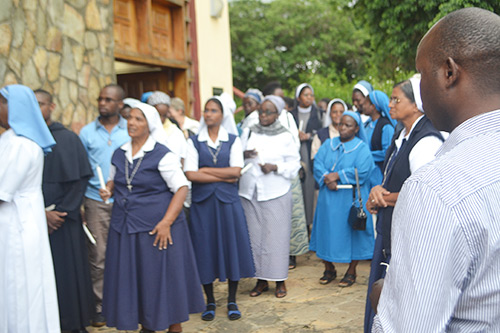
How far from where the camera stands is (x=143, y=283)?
4.13 metres

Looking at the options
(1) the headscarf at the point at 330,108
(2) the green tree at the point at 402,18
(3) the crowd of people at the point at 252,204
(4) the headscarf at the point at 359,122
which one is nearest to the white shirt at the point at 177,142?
(3) the crowd of people at the point at 252,204

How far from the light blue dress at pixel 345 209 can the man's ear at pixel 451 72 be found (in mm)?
4686

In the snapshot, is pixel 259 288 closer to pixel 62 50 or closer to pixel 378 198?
pixel 378 198

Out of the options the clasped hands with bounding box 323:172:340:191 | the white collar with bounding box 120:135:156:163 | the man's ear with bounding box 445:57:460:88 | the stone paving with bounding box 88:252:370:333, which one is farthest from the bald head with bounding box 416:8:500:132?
the clasped hands with bounding box 323:172:340:191

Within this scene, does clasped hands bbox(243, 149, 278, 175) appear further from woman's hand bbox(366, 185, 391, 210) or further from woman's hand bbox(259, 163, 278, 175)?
woman's hand bbox(366, 185, 391, 210)

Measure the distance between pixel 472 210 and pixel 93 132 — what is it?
4.58 m

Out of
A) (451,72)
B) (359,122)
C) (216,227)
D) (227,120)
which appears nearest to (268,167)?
(227,120)

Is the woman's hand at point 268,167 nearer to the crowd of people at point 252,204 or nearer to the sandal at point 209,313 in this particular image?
the crowd of people at point 252,204

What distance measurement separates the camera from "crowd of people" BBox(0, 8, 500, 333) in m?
1.09

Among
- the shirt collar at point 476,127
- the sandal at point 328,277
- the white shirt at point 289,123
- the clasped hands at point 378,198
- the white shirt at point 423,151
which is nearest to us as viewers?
the shirt collar at point 476,127

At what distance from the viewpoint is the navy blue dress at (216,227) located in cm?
501

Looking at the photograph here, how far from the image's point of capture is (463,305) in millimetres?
1126

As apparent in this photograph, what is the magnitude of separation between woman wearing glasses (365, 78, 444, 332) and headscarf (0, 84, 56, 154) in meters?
2.32

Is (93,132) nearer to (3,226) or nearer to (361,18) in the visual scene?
(3,226)
